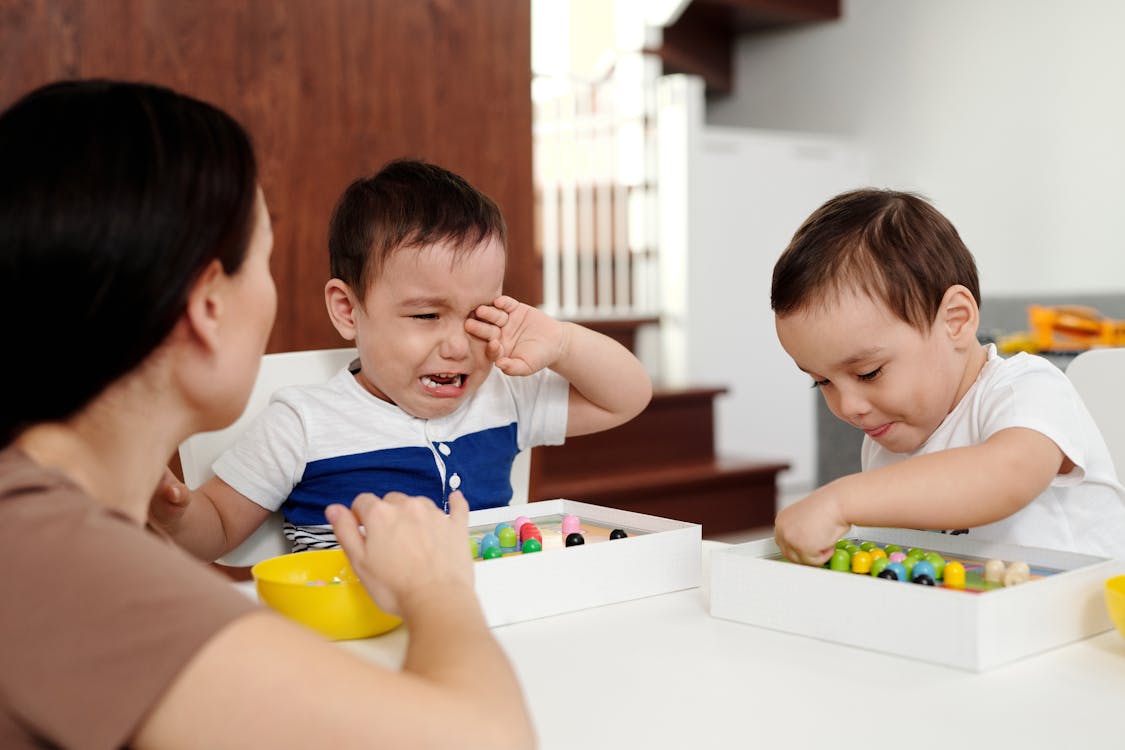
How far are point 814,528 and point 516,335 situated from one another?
20.1 inches

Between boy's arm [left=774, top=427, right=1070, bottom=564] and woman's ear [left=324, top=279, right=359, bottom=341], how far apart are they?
0.65m

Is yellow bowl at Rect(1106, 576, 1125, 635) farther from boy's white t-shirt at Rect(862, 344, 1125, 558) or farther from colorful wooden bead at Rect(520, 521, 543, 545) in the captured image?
colorful wooden bead at Rect(520, 521, 543, 545)

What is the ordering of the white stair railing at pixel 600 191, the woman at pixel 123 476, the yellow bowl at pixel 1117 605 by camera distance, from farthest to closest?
the white stair railing at pixel 600 191
the yellow bowl at pixel 1117 605
the woman at pixel 123 476

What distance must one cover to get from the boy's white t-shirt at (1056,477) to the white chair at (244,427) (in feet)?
2.00

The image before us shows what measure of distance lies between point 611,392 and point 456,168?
152cm

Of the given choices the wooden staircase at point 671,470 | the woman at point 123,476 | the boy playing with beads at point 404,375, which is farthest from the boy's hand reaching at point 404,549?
the wooden staircase at point 671,470

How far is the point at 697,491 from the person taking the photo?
4.35 m

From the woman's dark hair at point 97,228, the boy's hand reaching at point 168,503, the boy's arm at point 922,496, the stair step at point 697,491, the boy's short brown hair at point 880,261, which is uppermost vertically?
the woman's dark hair at point 97,228

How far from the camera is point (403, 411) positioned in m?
1.43

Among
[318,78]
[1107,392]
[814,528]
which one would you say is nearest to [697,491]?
[318,78]

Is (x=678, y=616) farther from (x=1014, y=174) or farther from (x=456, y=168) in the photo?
(x=1014, y=174)

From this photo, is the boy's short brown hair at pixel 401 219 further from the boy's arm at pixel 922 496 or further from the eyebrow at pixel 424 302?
the boy's arm at pixel 922 496

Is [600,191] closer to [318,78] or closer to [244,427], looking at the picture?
[318,78]

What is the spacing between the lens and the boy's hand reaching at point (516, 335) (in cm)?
133
